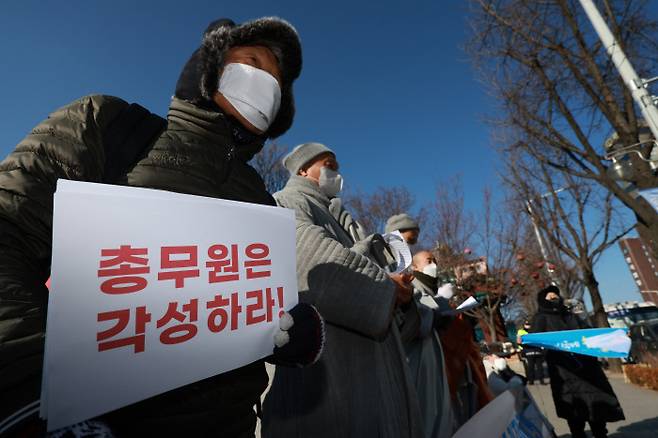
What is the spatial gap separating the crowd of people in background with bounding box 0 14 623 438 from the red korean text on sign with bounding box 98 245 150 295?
5.8 inches

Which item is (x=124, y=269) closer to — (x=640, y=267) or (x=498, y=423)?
(x=498, y=423)

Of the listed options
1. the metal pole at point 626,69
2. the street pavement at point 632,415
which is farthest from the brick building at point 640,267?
the metal pole at point 626,69

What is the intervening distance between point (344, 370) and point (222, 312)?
0.87m

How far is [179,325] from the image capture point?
2.24 ft

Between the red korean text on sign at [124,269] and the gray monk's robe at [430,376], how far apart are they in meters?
2.08

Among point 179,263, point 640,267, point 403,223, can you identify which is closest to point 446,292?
point 403,223

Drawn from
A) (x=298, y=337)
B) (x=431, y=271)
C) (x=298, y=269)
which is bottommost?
(x=298, y=337)

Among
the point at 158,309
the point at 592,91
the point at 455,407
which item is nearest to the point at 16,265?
the point at 158,309

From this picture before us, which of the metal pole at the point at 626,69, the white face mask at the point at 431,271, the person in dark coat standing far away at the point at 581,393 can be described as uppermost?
the metal pole at the point at 626,69

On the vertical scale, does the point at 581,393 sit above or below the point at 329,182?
below

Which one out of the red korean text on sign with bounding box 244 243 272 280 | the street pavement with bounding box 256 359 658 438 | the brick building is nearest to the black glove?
the red korean text on sign with bounding box 244 243 272 280

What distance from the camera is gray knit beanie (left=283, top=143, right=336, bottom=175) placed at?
2.49 m

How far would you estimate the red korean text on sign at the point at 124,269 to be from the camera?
611 mm

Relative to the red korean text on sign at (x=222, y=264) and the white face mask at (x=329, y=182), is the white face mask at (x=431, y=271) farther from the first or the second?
the red korean text on sign at (x=222, y=264)
